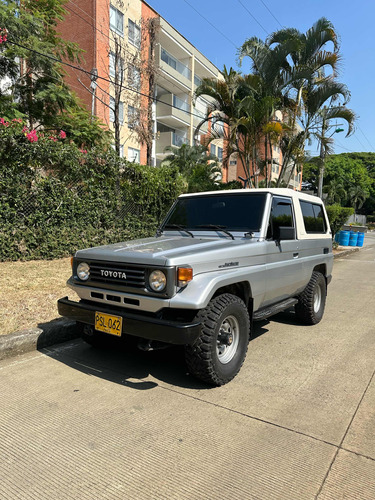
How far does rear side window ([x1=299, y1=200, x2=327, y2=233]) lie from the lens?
5.16 m

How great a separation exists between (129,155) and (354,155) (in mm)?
74247

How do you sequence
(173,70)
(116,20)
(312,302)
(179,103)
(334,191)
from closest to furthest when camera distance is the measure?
(312,302), (116,20), (173,70), (179,103), (334,191)

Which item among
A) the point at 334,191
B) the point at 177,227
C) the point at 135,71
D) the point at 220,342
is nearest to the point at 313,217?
the point at 177,227

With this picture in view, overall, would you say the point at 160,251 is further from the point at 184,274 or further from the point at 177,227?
the point at 177,227

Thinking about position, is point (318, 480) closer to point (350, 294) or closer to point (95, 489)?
point (95, 489)

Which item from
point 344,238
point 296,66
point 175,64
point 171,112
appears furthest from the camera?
point 175,64

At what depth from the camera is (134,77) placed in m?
16.8

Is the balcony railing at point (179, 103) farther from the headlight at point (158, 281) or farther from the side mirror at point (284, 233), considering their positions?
the headlight at point (158, 281)

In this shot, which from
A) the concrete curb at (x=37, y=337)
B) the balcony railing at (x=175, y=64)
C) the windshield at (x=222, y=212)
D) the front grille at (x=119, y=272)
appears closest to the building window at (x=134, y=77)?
the balcony railing at (x=175, y=64)

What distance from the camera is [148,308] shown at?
3.11 meters

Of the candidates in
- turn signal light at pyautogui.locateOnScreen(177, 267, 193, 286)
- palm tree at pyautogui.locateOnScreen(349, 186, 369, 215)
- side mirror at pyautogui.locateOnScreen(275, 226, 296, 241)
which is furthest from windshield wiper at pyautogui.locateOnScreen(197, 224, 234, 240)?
palm tree at pyautogui.locateOnScreen(349, 186, 369, 215)

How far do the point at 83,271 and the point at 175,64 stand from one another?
1215 inches

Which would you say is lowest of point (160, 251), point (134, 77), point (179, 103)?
point (160, 251)

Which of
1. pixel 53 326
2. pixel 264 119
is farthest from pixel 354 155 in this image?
pixel 53 326
